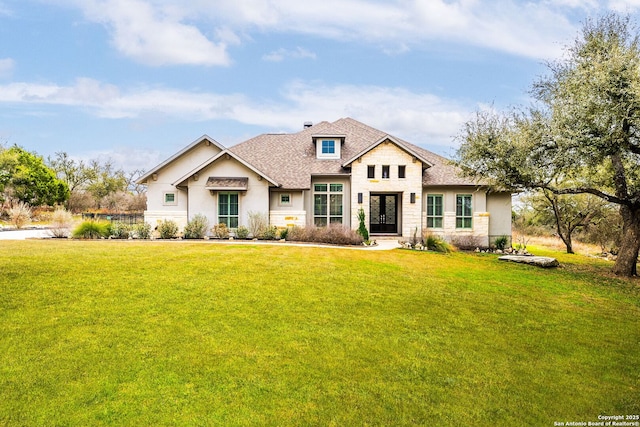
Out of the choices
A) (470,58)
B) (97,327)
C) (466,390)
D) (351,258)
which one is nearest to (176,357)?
(97,327)

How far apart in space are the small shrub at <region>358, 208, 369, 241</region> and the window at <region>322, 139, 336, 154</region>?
176 inches

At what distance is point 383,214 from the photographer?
26250 mm

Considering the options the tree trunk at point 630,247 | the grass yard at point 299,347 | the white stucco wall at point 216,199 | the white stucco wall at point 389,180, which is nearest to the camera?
the grass yard at point 299,347

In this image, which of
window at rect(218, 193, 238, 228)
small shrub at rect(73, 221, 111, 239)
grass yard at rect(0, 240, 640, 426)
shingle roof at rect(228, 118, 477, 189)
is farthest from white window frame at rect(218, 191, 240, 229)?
grass yard at rect(0, 240, 640, 426)

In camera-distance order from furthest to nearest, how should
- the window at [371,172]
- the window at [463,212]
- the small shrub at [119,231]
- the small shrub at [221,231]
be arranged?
the window at [463,212]
the window at [371,172]
the small shrub at [221,231]
the small shrub at [119,231]

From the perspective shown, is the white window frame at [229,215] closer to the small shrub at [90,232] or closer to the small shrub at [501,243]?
the small shrub at [90,232]

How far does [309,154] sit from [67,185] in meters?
40.3

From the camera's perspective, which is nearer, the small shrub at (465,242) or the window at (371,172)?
the small shrub at (465,242)

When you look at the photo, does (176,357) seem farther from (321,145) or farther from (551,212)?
(551,212)

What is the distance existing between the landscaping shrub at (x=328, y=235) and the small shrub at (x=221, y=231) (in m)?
3.35

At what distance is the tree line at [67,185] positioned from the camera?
1779 inches

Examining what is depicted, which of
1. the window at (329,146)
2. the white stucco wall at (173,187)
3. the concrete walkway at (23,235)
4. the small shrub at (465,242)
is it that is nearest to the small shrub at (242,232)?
the white stucco wall at (173,187)

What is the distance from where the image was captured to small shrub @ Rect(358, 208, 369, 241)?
22.3 metres

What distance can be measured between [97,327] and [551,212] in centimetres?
2857
